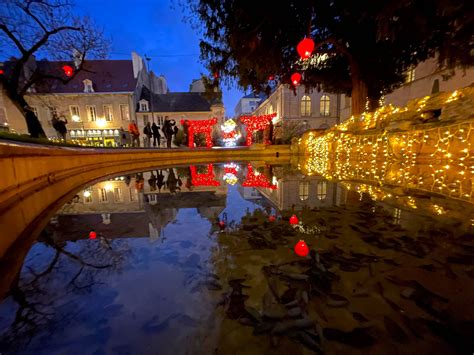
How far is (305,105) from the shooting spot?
29438mm

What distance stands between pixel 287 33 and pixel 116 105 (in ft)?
84.2

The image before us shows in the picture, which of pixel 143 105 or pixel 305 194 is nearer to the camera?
pixel 305 194

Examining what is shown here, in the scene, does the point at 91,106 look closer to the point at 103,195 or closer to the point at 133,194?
the point at 103,195

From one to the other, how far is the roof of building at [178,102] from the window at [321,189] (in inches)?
1093

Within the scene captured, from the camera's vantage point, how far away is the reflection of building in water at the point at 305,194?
11.1 feet

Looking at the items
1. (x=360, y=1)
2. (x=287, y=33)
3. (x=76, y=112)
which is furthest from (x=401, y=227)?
(x=76, y=112)

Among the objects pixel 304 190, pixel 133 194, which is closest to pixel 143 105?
pixel 133 194

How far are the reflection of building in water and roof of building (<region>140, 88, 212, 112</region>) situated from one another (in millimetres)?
27574

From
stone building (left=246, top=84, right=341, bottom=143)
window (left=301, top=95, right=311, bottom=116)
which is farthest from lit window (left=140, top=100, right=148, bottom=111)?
window (left=301, top=95, right=311, bottom=116)

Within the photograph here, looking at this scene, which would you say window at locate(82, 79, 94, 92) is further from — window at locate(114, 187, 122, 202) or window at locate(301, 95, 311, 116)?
window at locate(114, 187, 122, 202)

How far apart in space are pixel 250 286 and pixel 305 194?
288 cm

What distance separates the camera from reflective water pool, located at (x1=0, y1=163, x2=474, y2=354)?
3.34ft

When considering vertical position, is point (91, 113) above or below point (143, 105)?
below

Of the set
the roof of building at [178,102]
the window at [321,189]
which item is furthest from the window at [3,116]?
the window at [321,189]
